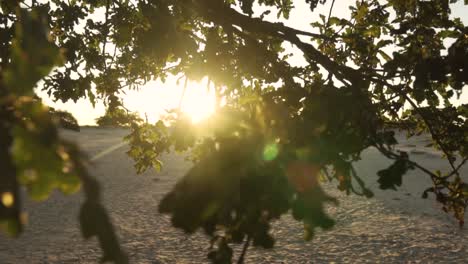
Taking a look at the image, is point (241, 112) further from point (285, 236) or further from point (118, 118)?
point (285, 236)

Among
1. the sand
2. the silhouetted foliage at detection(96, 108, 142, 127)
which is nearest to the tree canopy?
the silhouetted foliage at detection(96, 108, 142, 127)

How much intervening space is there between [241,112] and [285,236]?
7145 millimetres

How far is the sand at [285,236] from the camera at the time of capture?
720 centimetres

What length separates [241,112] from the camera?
1.30 meters

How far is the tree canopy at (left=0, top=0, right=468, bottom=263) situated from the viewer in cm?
84

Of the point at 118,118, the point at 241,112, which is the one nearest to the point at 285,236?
the point at 118,118

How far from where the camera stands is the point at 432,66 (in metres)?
2.76

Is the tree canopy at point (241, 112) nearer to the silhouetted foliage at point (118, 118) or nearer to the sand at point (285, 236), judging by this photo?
the silhouetted foliage at point (118, 118)

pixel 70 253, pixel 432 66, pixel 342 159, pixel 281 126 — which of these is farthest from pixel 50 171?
pixel 70 253

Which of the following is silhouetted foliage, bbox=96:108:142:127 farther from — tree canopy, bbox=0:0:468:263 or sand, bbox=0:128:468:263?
sand, bbox=0:128:468:263

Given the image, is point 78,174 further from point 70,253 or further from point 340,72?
point 70,253

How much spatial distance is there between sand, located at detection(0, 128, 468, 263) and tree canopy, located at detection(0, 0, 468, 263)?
3.14m

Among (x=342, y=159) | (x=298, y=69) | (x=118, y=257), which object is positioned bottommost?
(x=118, y=257)

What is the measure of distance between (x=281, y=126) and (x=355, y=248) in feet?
22.3
